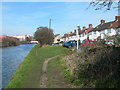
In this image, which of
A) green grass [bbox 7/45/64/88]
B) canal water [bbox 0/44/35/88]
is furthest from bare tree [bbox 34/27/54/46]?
green grass [bbox 7/45/64/88]

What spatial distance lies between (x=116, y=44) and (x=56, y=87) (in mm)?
5694

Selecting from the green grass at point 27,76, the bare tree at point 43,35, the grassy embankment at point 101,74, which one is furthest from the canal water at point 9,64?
the bare tree at point 43,35

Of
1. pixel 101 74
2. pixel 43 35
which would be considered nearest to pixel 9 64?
pixel 101 74

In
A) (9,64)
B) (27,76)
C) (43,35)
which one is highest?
(43,35)

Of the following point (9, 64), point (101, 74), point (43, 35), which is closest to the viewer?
point (101, 74)

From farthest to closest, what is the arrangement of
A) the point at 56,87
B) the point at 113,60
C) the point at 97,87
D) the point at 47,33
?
the point at 47,33, the point at 113,60, the point at 56,87, the point at 97,87

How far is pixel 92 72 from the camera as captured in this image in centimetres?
869

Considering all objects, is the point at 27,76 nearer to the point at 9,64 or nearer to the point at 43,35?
the point at 9,64

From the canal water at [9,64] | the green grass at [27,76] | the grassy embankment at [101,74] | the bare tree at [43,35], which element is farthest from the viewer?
the bare tree at [43,35]

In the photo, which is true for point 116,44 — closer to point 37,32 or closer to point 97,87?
point 97,87

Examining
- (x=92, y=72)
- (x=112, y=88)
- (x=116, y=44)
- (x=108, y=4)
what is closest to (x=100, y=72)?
(x=92, y=72)

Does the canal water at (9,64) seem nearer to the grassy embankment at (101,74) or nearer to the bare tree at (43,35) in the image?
the grassy embankment at (101,74)

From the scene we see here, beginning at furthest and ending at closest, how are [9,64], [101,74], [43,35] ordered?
[43,35] → [9,64] → [101,74]

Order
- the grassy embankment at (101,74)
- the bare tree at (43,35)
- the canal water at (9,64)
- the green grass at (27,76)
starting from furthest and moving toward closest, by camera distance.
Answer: the bare tree at (43,35) → the canal water at (9,64) → the green grass at (27,76) → the grassy embankment at (101,74)
